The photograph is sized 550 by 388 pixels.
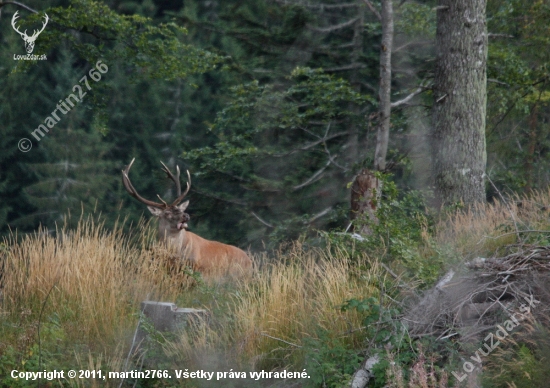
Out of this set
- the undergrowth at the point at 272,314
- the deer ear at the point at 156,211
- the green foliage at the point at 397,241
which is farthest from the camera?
the deer ear at the point at 156,211

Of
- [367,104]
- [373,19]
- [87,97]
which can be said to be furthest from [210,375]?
[373,19]

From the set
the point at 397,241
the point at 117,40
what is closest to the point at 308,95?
the point at 117,40

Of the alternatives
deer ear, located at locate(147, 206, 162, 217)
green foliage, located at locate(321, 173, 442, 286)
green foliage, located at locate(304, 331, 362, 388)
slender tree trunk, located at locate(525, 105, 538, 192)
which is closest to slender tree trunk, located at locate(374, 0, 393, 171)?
green foliage, located at locate(321, 173, 442, 286)

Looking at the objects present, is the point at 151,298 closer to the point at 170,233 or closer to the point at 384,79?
the point at 170,233

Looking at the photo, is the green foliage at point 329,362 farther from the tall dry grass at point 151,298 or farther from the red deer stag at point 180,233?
the red deer stag at point 180,233

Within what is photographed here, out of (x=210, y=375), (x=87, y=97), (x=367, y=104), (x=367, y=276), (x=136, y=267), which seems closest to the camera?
(x=210, y=375)

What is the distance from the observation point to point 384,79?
1105 centimetres

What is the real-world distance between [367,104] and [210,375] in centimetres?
1193

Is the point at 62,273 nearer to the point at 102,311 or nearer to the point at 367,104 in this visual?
the point at 102,311

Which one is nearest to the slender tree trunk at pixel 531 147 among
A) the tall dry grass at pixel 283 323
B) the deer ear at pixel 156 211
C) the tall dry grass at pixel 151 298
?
the deer ear at pixel 156 211

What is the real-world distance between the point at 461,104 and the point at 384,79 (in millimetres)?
1210

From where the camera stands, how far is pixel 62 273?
8.03 m

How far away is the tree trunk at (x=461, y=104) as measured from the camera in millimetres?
11086

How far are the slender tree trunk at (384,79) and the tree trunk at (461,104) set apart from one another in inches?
30.3
